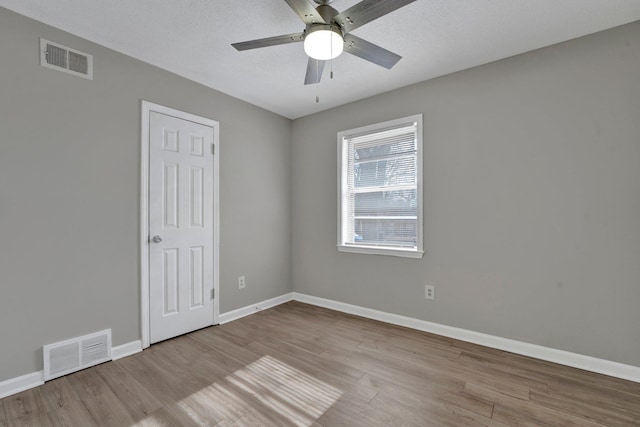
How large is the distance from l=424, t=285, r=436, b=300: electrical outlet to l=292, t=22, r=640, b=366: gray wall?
0.14ft

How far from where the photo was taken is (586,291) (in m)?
2.25

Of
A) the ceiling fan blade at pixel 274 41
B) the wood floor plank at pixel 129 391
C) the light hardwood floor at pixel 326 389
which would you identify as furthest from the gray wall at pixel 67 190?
the ceiling fan blade at pixel 274 41

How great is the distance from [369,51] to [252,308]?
3050mm

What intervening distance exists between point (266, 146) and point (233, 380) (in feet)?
8.96

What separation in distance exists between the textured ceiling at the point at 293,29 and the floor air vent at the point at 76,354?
2382mm

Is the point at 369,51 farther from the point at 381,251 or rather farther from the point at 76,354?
the point at 76,354

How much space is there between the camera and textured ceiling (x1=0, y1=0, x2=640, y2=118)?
1.95 meters

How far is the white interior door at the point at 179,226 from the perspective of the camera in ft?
8.84

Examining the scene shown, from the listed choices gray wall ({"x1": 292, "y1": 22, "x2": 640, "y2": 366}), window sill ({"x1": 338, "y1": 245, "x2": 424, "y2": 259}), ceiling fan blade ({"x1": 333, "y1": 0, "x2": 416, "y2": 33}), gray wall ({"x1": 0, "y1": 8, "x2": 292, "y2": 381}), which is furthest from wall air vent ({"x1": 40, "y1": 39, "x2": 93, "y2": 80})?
window sill ({"x1": 338, "y1": 245, "x2": 424, "y2": 259})

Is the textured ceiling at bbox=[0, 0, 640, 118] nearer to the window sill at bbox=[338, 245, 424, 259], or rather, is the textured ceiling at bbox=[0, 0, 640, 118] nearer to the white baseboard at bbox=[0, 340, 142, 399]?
the window sill at bbox=[338, 245, 424, 259]

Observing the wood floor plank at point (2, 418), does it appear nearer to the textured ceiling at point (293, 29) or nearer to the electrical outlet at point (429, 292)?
the textured ceiling at point (293, 29)

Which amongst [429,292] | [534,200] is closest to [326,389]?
[429,292]

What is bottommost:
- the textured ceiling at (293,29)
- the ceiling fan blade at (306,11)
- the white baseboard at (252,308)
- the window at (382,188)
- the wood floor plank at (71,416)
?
the wood floor plank at (71,416)

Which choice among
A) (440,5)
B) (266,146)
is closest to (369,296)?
(266,146)
